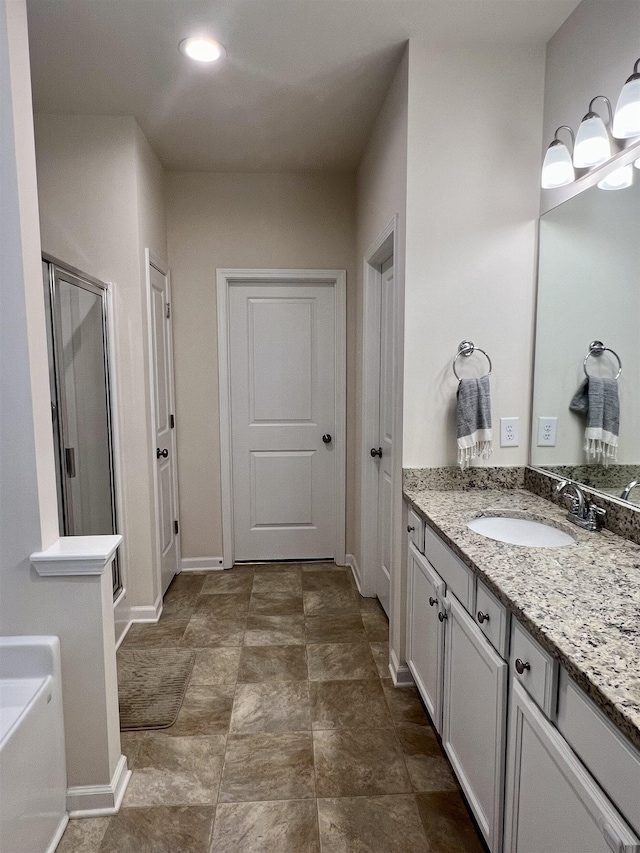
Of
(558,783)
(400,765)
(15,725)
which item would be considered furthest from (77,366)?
Result: (558,783)

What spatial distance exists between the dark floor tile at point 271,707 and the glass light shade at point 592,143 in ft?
7.52

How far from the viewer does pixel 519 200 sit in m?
2.03

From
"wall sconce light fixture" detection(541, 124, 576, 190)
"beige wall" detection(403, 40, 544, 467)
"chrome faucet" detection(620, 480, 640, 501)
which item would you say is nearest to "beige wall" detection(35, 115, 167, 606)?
"beige wall" detection(403, 40, 544, 467)

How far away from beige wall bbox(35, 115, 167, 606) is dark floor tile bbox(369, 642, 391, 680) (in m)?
1.39

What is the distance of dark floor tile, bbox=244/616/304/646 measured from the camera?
2584 mm

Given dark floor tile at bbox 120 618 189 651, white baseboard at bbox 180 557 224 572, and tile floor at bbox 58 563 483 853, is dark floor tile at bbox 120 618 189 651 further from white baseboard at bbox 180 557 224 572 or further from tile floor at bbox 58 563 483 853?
white baseboard at bbox 180 557 224 572

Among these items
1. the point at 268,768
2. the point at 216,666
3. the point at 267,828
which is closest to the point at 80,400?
the point at 216,666

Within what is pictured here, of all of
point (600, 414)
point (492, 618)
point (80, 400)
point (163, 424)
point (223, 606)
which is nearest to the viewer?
point (492, 618)

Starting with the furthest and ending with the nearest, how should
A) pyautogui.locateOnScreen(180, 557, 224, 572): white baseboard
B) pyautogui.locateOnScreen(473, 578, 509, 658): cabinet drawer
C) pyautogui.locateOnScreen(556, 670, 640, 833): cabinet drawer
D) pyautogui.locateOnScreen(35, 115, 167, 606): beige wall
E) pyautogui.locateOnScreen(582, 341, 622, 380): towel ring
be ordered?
pyautogui.locateOnScreen(180, 557, 224, 572): white baseboard
pyautogui.locateOnScreen(35, 115, 167, 606): beige wall
pyautogui.locateOnScreen(582, 341, 622, 380): towel ring
pyautogui.locateOnScreen(473, 578, 509, 658): cabinet drawer
pyautogui.locateOnScreen(556, 670, 640, 833): cabinet drawer

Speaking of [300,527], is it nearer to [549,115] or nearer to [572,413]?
[572,413]

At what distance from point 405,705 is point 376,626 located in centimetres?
65

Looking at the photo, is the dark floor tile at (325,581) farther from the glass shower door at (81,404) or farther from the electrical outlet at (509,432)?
the electrical outlet at (509,432)

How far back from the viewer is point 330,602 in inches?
119

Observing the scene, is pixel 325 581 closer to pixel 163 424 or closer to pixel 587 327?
pixel 163 424
